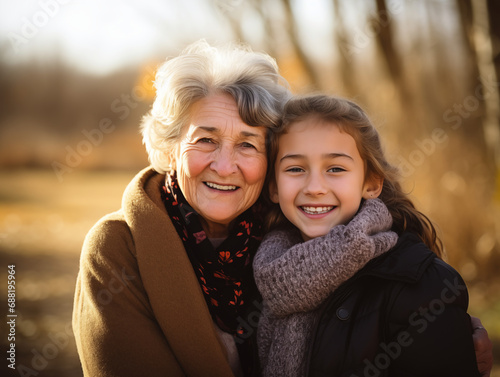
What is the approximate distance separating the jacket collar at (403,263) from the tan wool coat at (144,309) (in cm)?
86

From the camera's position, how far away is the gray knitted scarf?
2.11 metres

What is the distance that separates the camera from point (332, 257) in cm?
211

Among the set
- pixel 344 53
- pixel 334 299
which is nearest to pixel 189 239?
pixel 334 299

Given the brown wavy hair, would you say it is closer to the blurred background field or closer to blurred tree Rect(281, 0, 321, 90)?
the blurred background field

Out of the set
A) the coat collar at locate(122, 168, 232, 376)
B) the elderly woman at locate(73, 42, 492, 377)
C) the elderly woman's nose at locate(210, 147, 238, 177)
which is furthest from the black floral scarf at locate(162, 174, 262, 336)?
the elderly woman's nose at locate(210, 147, 238, 177)

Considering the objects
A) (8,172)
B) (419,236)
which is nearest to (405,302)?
(419,236)

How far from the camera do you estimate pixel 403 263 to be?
211 centimetres

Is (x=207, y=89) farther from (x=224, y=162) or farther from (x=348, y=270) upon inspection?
(x=348, y=270)

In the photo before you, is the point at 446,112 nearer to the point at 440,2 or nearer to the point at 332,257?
the point at 440,2

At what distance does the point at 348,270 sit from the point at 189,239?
0.88m

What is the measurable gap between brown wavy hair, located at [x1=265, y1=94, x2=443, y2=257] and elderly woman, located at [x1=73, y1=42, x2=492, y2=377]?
0.10 m

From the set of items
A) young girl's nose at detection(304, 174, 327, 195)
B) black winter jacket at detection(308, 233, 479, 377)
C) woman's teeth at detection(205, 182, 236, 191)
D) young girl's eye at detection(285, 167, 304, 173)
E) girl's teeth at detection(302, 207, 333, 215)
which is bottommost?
black winter jacket at detection(308, 233, 479, 377)

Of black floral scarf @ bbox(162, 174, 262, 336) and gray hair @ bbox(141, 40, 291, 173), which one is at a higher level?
gray hair @ bbox(141, 40, 291, 173)

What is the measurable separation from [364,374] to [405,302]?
0.37 m
